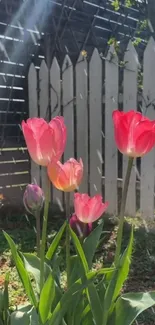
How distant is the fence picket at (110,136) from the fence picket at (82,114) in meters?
0.21

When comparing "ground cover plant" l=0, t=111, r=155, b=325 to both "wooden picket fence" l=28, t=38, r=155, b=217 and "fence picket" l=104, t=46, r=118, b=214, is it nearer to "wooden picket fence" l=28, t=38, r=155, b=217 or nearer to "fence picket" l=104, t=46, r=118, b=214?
"wooden picket fence" l=28, t=38, r=155, b=217


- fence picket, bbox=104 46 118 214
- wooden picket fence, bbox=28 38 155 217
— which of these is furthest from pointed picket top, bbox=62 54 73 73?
fence picket, bbox=104 46 118 214

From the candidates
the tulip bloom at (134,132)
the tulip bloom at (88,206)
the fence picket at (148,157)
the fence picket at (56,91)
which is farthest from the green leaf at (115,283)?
the fence picket at (56,91)

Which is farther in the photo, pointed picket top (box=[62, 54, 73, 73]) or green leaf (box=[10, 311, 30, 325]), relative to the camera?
pointed picket top (box=[62, 54, 73, 73])

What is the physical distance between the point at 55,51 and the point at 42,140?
3169 mm

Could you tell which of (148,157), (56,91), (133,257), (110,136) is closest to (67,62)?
(56,91)

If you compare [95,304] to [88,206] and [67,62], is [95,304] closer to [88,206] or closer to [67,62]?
[88,206]

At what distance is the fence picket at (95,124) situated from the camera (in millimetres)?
2820

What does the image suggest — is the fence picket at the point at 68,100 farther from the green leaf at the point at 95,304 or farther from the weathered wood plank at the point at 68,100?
the green leaf at the point at 95,304

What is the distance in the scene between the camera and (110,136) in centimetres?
280

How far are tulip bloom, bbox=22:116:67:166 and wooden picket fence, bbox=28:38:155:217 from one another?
178 cm

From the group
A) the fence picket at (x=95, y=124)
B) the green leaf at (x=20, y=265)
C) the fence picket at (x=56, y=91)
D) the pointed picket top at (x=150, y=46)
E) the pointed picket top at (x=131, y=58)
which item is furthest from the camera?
the fence picket at (x=56, y=91)

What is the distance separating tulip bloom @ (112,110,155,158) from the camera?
2.54ft

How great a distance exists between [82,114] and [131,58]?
1.91 feet
